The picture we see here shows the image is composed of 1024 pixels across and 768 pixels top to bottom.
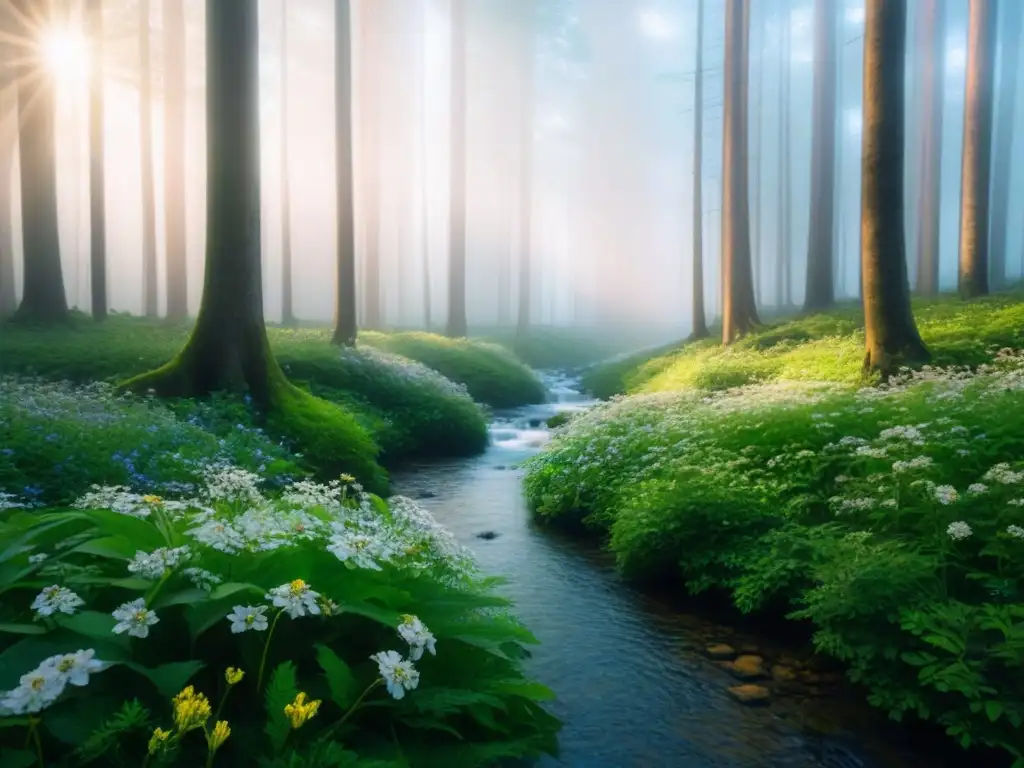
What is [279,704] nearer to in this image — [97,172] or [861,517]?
[861,517]

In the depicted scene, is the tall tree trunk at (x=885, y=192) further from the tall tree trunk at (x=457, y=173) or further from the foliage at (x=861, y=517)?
the tall tree trunk at (x=457, y=173)

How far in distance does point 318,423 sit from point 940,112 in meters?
29.2

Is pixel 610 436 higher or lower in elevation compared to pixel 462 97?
lower

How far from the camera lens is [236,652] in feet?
9.87

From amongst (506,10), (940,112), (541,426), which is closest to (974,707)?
(541,426)

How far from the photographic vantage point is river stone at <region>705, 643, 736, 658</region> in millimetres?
5359

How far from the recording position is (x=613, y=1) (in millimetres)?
52062

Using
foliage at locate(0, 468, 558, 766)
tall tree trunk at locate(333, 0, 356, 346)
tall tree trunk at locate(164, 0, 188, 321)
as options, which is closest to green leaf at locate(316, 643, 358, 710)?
foliage at locate(0, 468, 558, 766)

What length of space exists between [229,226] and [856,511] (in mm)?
8803

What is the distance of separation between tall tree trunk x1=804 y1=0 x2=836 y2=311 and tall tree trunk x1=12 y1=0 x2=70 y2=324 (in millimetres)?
21386

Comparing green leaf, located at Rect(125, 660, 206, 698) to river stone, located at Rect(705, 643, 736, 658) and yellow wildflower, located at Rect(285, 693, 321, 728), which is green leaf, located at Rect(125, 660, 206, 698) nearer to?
yellow wildflower, located at Rect(285, 693, 321, 728)

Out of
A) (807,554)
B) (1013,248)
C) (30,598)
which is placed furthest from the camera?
(1013,248)

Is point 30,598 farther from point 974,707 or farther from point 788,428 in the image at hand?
point 788,428

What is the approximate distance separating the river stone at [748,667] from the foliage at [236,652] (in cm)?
185
